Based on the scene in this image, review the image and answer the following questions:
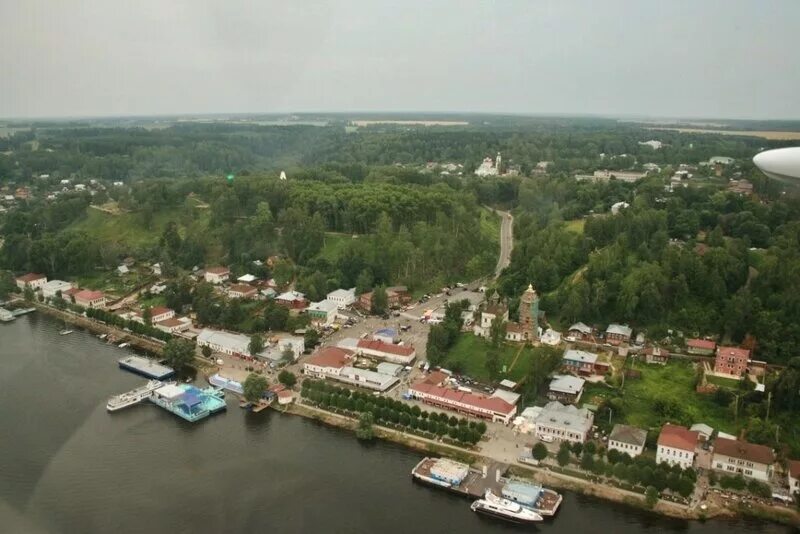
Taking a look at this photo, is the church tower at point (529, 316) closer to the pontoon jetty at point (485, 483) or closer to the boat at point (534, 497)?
the pontoon jetty at point (485, 483)

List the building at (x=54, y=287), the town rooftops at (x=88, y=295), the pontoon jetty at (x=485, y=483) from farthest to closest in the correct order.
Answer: the building at (x=54, y=287) → the town rooftops at (x=88, y=295) → the pontoon jetty at (x=485, y=483)

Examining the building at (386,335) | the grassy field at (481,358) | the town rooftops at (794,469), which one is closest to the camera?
the town rooftops at (794,469)

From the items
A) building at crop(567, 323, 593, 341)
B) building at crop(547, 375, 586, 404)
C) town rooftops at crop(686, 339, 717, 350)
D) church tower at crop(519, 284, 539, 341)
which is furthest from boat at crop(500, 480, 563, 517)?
town rooftops at crop(686, 339, 717, 350)

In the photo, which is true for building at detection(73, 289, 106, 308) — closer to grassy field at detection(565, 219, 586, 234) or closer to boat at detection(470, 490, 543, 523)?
boat at detection(470, 490, 543, 523)

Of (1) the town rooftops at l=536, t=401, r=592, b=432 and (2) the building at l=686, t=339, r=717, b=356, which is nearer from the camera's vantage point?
(1) the town rooftops at l=536, t=401, r=592, b=432

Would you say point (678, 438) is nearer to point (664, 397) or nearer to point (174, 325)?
point (664, 397)

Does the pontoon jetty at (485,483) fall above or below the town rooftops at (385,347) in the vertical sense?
below

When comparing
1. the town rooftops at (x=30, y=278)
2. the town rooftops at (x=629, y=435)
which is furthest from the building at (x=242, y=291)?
the town rooftops at (x=629, y=435)
